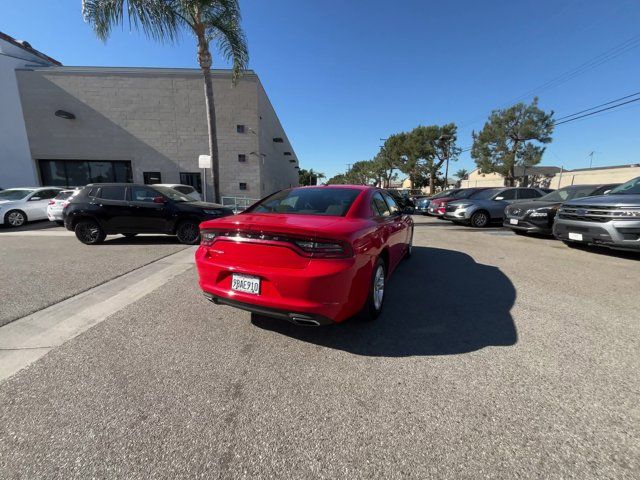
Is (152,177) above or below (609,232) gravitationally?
above

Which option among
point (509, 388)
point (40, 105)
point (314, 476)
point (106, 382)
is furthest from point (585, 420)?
point (40, 105)

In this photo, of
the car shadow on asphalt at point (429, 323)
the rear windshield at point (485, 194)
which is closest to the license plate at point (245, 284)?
the car shadow on asphalt at point (429, 323)

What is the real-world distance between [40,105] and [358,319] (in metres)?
27.4

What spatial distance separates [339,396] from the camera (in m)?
2.08

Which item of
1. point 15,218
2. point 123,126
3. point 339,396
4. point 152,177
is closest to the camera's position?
point 339,396

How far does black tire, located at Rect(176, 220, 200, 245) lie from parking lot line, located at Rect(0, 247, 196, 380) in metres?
2.62

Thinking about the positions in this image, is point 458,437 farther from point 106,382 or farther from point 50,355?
point 50,355

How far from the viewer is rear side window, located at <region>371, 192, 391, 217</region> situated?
353 cm

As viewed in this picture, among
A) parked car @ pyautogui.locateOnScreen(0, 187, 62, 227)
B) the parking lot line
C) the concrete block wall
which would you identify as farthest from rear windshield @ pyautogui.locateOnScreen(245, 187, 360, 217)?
the concrete block wall

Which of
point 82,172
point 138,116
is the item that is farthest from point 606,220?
point 82,172

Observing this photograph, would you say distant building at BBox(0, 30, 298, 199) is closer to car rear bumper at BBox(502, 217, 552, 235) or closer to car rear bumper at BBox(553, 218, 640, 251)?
car rear bumper at BBox(502, 217, 552, 235)

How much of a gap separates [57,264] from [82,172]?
2023 centimetres

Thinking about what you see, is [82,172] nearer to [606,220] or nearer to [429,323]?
[429,323]

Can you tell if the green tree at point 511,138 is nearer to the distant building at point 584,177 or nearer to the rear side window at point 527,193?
the distant building at point 584,177
